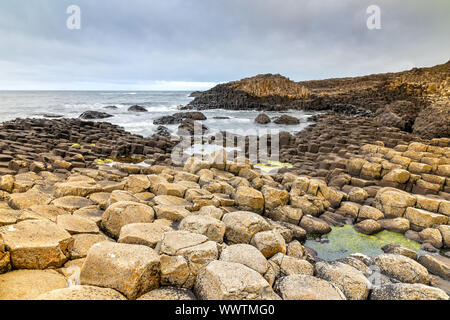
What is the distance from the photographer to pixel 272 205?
622 cm

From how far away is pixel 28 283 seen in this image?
2.41 meters

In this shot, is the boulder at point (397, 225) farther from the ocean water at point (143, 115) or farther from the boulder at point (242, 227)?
the ocean water at point (143, 115)

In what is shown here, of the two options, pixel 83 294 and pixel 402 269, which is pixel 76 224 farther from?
pixel 402 269

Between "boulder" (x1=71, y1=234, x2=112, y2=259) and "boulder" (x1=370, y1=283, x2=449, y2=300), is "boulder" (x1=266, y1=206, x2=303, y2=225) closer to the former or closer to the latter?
"boulder" (x1=370, y1=283, x2=449, y2=300)

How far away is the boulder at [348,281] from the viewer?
10.2 ft

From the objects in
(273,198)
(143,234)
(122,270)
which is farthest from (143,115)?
(122,270)

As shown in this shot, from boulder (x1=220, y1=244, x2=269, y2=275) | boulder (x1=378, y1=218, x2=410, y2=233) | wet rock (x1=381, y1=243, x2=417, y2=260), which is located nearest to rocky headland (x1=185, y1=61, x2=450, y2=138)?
boulder (x1=378, y1=218, x2=410, y2=233)

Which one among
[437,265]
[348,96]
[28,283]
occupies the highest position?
[348,96]

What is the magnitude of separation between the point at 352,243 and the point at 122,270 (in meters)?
5.11

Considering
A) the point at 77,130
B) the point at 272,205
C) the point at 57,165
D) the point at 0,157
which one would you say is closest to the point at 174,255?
the point at 272,205
